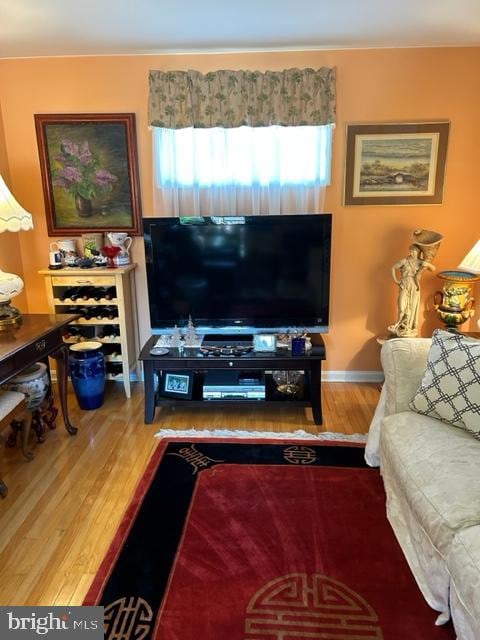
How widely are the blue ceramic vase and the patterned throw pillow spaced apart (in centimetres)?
206

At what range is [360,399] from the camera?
3180 millimetres

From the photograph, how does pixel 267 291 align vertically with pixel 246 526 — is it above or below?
above

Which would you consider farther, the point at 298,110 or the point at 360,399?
the point at 360,399

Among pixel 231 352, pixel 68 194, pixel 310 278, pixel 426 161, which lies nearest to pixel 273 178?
pixel 310 278

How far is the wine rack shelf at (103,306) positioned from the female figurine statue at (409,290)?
1.95 m

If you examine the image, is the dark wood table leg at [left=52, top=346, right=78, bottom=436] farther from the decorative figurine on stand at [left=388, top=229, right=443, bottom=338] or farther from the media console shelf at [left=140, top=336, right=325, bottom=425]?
the decorative figurine on stand at [left=388, top=229, right=443, bottom=338]

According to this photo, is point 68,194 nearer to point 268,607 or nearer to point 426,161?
point 426,161

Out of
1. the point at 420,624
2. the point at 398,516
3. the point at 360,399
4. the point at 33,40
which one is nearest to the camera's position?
the point at 420,624

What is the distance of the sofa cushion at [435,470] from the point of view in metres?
1.37

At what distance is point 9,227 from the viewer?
2.26 m

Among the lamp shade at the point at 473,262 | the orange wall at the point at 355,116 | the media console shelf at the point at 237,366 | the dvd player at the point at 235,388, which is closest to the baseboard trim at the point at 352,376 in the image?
the orange wall at the point at 355,116

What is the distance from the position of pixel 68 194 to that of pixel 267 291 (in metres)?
1.66

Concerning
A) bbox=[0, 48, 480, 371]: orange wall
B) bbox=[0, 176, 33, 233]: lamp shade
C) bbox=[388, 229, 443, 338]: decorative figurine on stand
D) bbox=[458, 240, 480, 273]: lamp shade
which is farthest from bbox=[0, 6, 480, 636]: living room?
bbox=[0, 176, 33, 233]: lamp shade

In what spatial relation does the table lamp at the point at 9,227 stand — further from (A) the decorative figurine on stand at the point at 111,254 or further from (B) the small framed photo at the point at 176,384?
(B) the small framed photo at the point at 176,384
